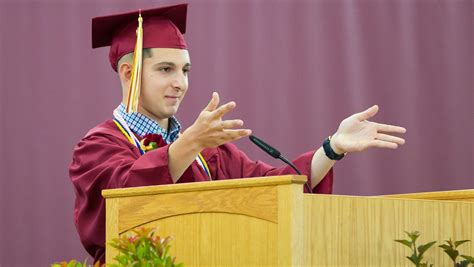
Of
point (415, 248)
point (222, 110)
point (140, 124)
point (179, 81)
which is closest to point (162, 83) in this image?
point (179, 81)

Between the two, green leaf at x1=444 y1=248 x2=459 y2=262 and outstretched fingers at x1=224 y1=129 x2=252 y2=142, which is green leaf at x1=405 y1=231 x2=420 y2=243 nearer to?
green leaf at x1=444 y1=248 x2=459 y2=262

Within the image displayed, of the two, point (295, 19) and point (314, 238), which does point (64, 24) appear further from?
point (314, 238)

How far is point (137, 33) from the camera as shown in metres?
3.67

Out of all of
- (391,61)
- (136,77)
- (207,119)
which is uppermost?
(391,61)

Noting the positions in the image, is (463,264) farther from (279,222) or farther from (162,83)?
(162,83)

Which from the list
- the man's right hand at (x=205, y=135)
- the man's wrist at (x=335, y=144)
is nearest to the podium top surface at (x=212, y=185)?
the man's right hand at (x=205, y=135)

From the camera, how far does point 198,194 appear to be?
247 cm

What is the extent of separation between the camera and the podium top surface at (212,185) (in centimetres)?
226

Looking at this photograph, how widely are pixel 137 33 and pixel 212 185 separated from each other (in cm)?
136

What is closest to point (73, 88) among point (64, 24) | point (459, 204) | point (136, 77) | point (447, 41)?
point (64, 24)

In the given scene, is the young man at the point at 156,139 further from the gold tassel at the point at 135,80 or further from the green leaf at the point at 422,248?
the green leaf at the point at 422,248

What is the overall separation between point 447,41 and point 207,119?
291 cm

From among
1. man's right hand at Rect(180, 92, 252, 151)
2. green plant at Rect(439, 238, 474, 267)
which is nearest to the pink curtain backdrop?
man's right hand at Rect(180, 92, 252, 151)

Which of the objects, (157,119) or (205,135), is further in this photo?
(157,119)
